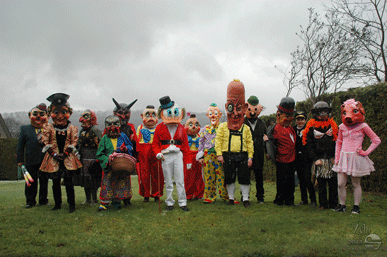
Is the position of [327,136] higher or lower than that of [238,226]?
higher

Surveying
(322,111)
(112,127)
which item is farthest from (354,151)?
(112,127)

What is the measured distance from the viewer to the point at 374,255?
146 inches

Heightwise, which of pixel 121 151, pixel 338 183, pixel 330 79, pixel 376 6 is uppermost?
pixel 376 6

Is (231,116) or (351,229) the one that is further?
(231,116)

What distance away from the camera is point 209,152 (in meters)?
7.02

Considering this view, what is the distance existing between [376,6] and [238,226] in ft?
36.4

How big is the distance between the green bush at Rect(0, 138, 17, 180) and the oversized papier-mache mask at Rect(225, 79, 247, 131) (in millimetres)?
15033

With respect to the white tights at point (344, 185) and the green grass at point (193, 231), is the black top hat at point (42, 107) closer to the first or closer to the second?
the green grass at point (193, 231)

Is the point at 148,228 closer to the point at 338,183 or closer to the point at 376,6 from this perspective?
the point at 338,183

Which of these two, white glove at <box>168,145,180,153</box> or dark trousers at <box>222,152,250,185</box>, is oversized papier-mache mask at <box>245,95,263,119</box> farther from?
white glove at <box>168,145,180,153</box>

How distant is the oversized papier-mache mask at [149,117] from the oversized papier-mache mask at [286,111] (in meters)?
3.03

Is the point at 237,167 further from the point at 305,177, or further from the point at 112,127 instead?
the point at 112,127

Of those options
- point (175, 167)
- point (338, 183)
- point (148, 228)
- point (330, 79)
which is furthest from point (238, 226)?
point (330, 79)

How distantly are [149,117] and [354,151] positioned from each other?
4.59 meters
